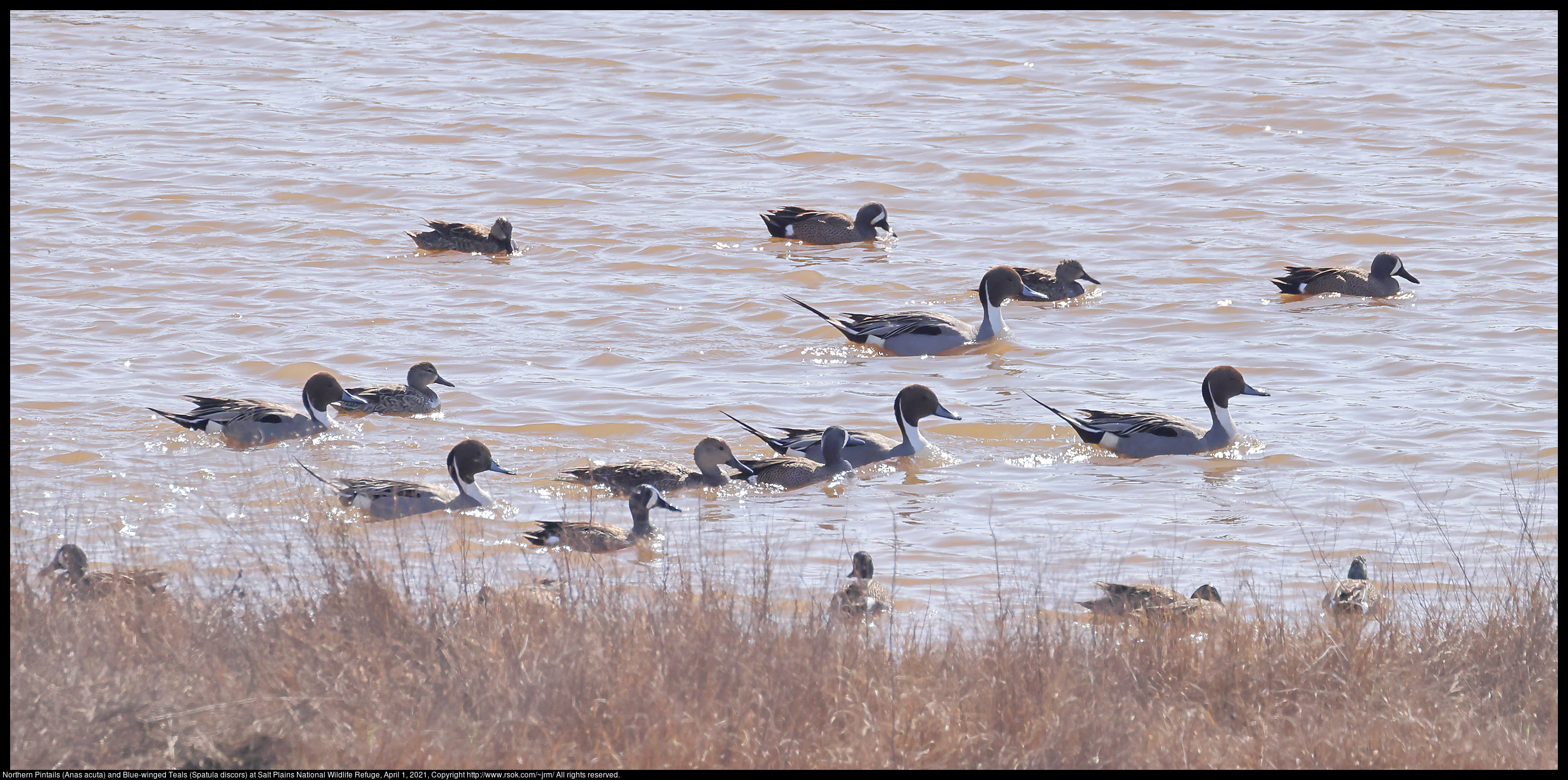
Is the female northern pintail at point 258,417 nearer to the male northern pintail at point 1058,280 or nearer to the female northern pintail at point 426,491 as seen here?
the female northern pintail at point 426,491

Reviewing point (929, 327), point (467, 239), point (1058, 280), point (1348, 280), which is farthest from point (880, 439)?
point (467, 239)

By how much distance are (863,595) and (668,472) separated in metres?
3.05

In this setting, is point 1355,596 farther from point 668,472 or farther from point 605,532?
point 668,472

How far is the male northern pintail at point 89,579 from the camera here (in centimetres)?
624

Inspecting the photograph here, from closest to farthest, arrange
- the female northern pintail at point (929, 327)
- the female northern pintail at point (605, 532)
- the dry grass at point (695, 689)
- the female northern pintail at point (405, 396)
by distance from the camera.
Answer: the dry grass at point (695, 689) < the female northern pintail at point (605, 532) < the female northern pintail at point (405, 396) < the female northern pintail at point (929, 327)

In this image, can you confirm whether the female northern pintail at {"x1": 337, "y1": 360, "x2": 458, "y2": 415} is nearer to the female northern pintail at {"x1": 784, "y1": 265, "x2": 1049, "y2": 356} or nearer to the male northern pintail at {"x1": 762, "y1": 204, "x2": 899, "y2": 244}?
the female northern pintail at {"x1": 784, "y1": 265, "x2": 1049, "y2": 356}

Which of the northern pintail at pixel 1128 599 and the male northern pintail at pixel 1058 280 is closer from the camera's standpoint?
the northern pintail at pixel 1128 599

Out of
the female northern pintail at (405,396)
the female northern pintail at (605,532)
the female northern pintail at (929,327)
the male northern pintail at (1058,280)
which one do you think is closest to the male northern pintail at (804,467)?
the female northern pintail at (605,532)

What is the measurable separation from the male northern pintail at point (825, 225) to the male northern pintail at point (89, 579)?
10854 millimetres

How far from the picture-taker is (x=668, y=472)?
32.1ft

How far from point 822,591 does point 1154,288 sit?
8753 mm

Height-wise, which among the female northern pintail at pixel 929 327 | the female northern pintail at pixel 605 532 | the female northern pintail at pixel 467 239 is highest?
the female northern pintail at pixel 467 239
